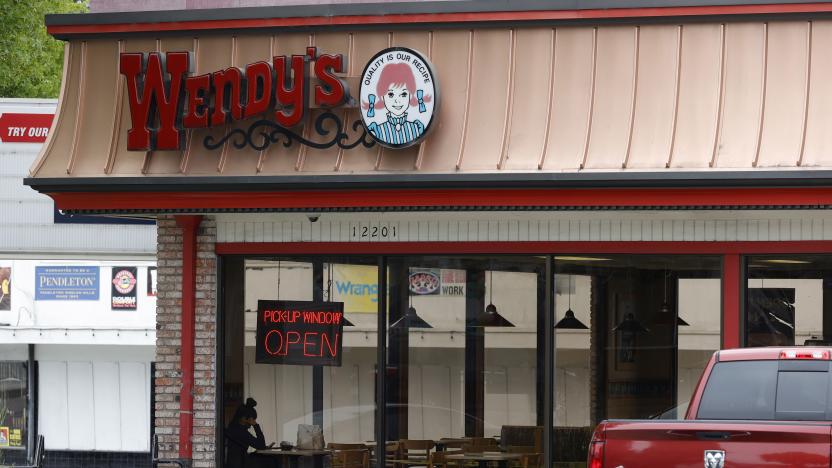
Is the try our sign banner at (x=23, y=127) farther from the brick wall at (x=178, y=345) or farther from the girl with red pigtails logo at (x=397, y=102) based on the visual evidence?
the girl with red pigtails logo at (x=397, y=102)

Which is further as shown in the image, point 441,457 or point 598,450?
point 441,457

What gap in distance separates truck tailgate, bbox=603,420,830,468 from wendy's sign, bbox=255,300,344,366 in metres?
5.59

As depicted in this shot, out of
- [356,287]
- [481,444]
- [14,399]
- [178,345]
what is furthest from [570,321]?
[14,399]

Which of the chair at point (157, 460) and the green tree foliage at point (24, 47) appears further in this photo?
the green tree foliage at point (24, 47)

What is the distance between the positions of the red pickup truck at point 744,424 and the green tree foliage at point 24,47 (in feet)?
75.9

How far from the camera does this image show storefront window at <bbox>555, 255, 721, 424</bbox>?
1290 centimetres

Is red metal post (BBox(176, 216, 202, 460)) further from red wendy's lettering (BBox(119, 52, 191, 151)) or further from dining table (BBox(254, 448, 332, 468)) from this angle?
red wendy's lettering (BBox(119, 52, 191, 151))

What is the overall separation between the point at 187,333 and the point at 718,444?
7059mm

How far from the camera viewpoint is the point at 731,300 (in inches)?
500

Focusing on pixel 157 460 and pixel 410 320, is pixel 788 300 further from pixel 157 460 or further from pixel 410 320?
pixel 157 460

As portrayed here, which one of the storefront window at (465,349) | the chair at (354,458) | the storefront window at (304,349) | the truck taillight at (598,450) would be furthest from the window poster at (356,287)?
the truck taillight at (598,450)

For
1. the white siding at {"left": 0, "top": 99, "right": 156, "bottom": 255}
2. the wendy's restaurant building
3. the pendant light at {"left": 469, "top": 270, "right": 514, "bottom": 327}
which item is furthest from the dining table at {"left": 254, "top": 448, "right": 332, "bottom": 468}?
the white siding at {"left": 0, "top": 99, "right": 156, "bottom": 255}

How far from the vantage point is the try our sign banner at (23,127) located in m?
22.4

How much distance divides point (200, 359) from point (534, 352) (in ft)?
11.2
